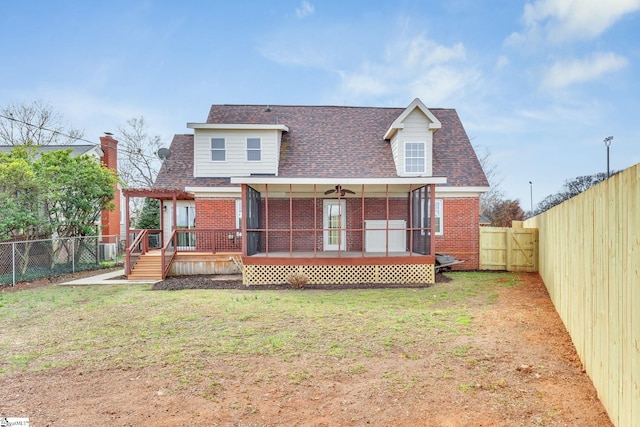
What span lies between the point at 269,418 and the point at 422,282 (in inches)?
365

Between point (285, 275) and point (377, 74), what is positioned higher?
point (377, 74)

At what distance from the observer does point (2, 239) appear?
13.1m

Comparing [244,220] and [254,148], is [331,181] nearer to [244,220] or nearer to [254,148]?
[244,220]

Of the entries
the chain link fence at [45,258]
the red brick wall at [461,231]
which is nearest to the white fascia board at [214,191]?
the chain link fence at [45,258]

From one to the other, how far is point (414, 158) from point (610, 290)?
12.4 metres

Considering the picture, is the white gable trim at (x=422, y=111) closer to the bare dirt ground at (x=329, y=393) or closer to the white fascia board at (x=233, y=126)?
the white fascia board at (x=233, y=126)

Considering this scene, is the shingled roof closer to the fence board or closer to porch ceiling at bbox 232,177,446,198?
porch ceiling at bbox 232,177,446,198

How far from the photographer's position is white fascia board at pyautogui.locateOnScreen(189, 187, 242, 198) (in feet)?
49.0

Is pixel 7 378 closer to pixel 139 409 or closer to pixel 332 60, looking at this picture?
pixel 139 409

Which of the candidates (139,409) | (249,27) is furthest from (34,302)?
(249,27)

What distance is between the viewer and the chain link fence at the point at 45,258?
12430 mm

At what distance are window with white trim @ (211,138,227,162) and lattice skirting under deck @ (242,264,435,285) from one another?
6285 millimetres

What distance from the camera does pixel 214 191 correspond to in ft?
49.6

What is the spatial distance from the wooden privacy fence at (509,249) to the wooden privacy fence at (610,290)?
31.7 feet
